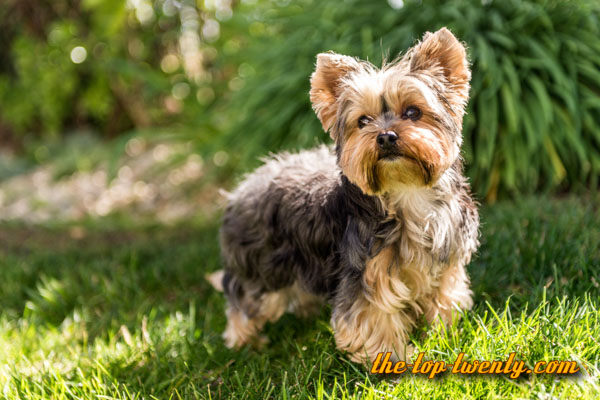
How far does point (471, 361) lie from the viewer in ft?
8.00

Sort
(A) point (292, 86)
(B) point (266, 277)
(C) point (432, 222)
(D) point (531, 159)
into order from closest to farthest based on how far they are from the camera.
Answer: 1. (C) point (432, 222)
2. (B) point (266, 277)
3. (D) point (531, 159)
4. (A) point (292, 86)

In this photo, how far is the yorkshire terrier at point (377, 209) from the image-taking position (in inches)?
92.8

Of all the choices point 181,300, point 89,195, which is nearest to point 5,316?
point 181,300

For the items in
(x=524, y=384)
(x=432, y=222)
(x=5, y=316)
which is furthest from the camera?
(x=5, y=316)

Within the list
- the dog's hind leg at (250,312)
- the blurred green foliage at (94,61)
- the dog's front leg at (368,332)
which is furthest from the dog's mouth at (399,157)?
the blurred green foliage at (94,61)

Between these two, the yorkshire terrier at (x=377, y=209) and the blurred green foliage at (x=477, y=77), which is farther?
the blurred green foliage at (x=477, y=77)

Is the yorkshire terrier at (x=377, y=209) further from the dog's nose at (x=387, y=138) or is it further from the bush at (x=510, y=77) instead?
the bush at (x=510, y=77)

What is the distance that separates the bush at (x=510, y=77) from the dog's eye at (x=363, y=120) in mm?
2148

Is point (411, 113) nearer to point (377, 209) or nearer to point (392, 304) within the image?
point (377, 209)

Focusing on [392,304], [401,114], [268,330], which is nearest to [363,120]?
[401,114]

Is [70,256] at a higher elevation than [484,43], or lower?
lower

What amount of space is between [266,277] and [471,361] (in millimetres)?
1223

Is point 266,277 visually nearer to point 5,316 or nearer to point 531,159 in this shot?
point 5,316

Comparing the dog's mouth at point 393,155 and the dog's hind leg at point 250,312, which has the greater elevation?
the dog's mouth at point 393,155
